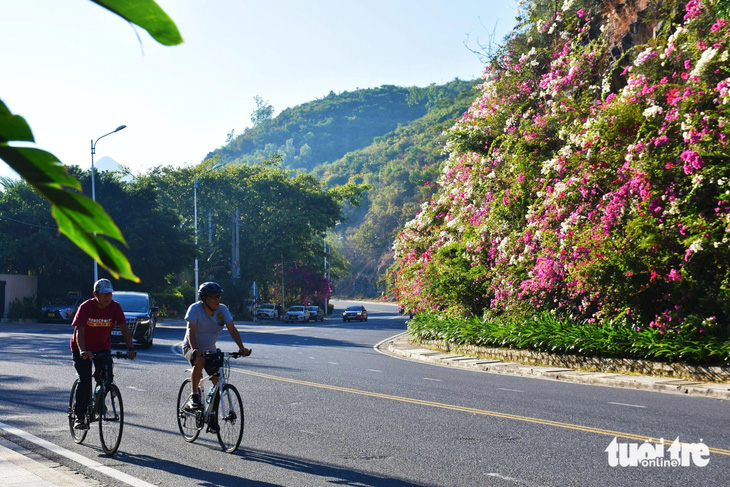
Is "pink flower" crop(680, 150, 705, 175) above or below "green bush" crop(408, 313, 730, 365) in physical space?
above

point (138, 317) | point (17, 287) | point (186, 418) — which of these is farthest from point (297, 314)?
point (186, 418)

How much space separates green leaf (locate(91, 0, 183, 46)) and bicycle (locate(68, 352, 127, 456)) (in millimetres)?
8097

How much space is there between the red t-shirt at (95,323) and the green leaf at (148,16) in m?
8.13

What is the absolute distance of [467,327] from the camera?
76.3 ft

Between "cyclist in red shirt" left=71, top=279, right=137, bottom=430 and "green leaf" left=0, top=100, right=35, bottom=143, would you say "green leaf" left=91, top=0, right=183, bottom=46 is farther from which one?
"cyclist in red shirt" left=71, top=279, right=137, bottom=430

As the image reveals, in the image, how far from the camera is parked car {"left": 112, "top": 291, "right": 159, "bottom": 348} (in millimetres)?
23297

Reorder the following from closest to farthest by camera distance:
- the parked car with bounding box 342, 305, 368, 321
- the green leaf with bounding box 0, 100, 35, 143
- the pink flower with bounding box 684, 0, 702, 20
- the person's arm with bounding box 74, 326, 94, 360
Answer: the green leaf with bounding box 0, 100, 35, 143 < the person's arm with bounding box 74, 326, 94, 360 < the pink flower with bounding box 684, 0, 702, 20 < the parked car with bounding box 342, 305, 368, 321

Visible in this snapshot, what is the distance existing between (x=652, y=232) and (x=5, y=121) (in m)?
17.3

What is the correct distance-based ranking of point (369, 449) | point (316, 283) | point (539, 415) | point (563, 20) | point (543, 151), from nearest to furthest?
point (369, 449)
point (539, 415)
point (543, 151)
point (563, 20)
point (316, 283)

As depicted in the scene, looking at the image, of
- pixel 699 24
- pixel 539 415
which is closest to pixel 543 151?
pixel 699 24

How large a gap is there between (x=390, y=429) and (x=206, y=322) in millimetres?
2903

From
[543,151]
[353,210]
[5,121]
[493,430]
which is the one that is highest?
[353,210]

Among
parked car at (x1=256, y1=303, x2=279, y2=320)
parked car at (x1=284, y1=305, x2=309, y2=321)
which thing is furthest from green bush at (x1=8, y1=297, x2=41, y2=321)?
parked car at (x1=256, y1=303, x2=279, y2=320)

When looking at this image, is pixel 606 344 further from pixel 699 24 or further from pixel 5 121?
pixel 5 121
